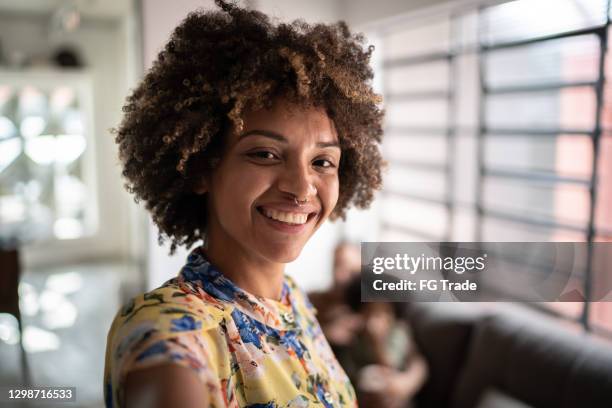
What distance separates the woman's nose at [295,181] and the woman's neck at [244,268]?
14cm

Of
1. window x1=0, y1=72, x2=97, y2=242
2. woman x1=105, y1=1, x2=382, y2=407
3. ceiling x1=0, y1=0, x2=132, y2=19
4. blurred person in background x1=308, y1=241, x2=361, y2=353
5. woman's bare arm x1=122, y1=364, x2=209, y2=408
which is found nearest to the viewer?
woman's bare arm x1=122, y1=364, x2=209, y2=408

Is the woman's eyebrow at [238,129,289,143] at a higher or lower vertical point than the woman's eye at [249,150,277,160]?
higher

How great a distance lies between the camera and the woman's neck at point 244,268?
2.69 feet

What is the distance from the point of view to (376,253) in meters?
1.17

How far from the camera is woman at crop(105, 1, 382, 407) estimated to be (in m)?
0.74

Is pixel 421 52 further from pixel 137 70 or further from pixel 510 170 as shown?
pixel 137 70

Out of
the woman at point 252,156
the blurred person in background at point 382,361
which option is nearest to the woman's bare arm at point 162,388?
the woman at point 252,156

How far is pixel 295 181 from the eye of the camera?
2.49ft

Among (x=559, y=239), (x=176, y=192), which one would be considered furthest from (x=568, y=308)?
(x=176, y=192)

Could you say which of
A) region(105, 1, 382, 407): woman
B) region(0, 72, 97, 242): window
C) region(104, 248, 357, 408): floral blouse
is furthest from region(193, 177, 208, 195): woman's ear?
region(0, 72, 97, 242): window

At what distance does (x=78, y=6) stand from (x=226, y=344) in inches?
185

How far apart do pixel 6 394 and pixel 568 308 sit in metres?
1.98

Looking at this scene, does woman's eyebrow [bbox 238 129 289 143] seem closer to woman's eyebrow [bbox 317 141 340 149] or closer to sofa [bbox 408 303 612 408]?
Result: woman's eyebrow [bbox 317 141 340 149]

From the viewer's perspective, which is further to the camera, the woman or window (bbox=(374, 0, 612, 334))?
window (bbox=(374, 0, 612, 334))
